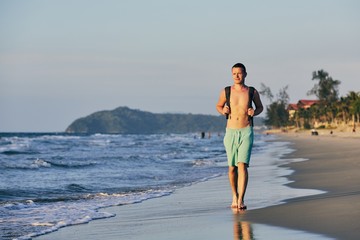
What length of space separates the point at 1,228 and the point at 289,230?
3510mm

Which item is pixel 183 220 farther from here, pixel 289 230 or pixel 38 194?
pixel 38 194

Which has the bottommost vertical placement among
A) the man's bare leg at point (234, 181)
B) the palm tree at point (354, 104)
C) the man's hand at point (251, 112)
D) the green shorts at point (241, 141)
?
the man's bare leg at point (234, 181)

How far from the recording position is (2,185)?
1546 cm

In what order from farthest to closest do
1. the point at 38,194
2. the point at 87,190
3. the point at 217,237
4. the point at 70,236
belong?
the point at 87,190
the point at 38,194
the point at 70,236
the point at 217,237

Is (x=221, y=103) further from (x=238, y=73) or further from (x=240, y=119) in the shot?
(x=238, y=73)

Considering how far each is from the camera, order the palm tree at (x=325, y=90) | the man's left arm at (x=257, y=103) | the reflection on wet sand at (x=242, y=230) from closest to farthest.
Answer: the reflection on wet sand at (x=242, y=230), the man's left arm at (x=257, y=103), the palm tree at (x=325, y=90)

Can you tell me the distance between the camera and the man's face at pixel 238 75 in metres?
7.96

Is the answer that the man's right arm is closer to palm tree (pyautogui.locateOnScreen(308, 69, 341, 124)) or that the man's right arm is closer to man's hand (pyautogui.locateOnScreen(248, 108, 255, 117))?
man's hand (pyautogui.locateOnScreen(248, 108, 255, 117))

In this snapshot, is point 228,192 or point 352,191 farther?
point 228,192

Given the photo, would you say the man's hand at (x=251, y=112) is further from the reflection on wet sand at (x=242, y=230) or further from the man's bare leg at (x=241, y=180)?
the reflection on wet sand at (x=242, y=230)

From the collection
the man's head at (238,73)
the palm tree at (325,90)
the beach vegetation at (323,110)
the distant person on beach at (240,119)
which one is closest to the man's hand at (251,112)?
the distant person on beach at (240,119)

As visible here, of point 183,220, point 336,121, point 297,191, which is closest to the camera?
point 183,220

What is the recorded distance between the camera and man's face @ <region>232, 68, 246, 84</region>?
26.1ft

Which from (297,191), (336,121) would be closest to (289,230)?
(297,191)
